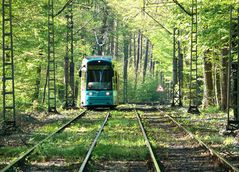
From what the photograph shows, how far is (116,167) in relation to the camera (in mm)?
10883

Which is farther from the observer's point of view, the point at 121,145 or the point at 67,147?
the point at 121,145

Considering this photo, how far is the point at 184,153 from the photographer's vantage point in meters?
13.1

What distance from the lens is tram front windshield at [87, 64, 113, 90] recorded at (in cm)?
3275

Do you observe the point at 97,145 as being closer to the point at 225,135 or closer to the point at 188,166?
the point at 188,166

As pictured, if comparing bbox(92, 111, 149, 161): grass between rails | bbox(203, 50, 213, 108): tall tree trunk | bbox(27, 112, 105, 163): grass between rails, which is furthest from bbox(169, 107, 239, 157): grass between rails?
bbox(203, 50, 213, 108): tall tree trunk

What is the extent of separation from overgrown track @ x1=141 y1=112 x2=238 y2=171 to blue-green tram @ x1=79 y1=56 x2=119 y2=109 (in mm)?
14156

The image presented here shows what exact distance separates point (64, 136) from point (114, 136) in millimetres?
1564

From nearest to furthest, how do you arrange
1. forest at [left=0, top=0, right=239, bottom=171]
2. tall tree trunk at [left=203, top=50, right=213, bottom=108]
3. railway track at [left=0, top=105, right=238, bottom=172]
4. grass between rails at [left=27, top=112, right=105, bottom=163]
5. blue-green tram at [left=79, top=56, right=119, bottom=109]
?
railway track at [left=0, top=105, right=238, bottom=172] < grass between rails at [left=27, top=112, right=105, bottom=163] < forest at [left=0, top=0, right=239, bottom=171] < blue-green tram at [left=79, top=56, right=119, bottom=109] < tall tree trunk at [left=203, top=50, right=213, bottom=108]

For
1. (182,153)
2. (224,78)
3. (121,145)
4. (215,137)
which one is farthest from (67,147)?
(224,78)

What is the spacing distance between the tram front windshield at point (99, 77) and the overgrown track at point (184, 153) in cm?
1419

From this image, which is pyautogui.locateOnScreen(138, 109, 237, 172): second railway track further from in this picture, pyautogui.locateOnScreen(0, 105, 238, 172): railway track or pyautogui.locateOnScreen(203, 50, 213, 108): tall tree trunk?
pyautogui.locateOnScreen(203, 50, 213, 108): tall tree trunk

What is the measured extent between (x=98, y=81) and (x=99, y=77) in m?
0.26

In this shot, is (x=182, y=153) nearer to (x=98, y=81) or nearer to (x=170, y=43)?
(x=98, y=81)

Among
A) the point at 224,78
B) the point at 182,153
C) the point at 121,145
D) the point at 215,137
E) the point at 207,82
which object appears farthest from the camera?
the point at 207,82
